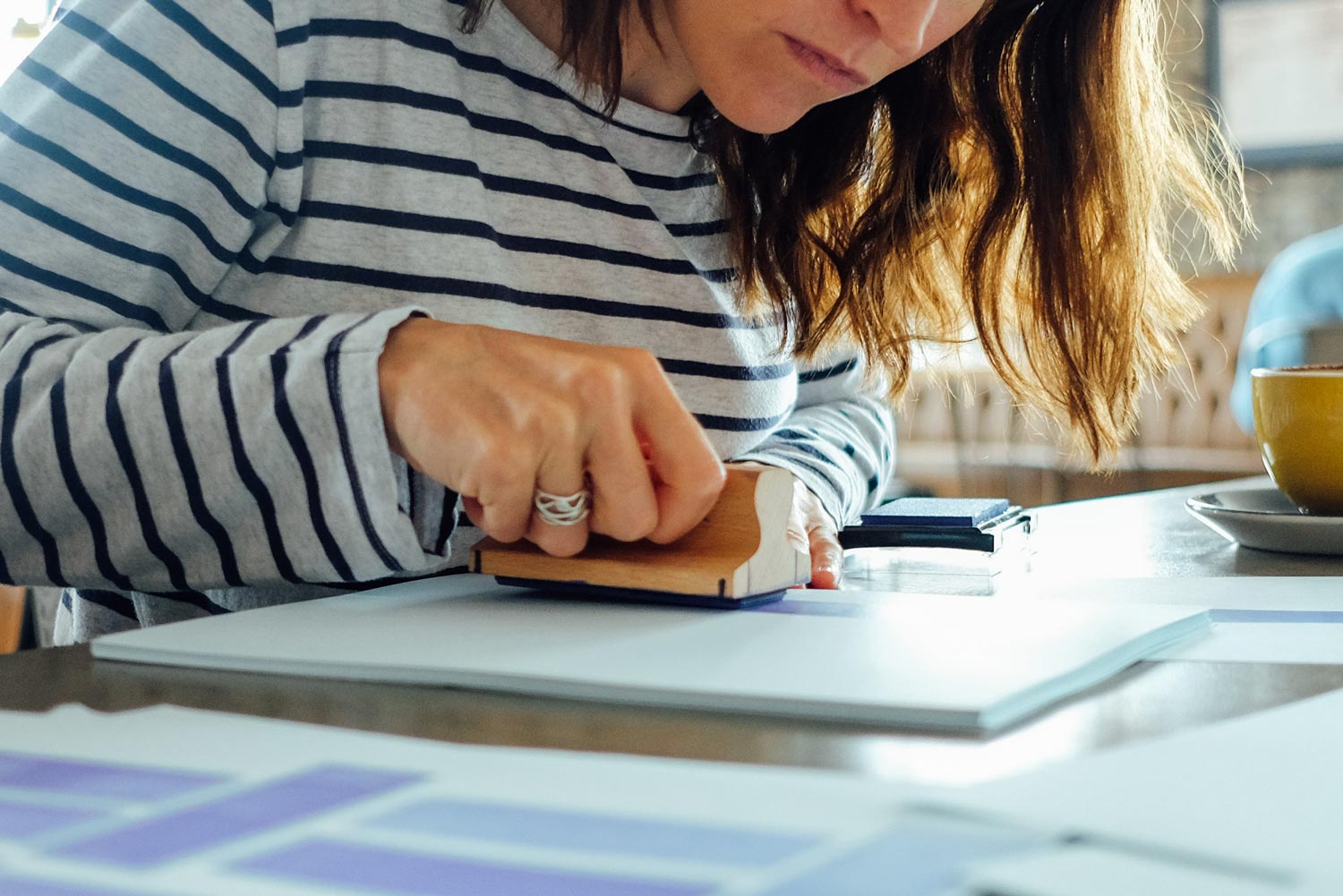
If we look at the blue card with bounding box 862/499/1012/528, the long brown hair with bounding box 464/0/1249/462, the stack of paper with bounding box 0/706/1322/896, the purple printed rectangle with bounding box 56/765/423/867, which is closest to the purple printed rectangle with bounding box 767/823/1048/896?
the stack of paper with bounding box 0/706/1322/896

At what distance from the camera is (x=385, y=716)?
1.17ft

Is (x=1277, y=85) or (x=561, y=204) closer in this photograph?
(x=561, y=204)

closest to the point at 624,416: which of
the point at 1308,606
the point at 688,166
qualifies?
the point at 1308,606

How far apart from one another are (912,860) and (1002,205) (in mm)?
790

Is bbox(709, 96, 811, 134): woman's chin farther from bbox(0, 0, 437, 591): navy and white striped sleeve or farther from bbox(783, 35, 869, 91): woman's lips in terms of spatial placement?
bbox(0, 0, 437, 591): navy and white striped sleeve

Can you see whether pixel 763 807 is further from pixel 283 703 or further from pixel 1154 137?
pixel 1154 137

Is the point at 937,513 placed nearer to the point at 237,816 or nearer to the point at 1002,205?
the point at 1002,205

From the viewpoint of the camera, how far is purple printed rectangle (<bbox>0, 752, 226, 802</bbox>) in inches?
11.3

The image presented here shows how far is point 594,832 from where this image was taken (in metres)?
0.26

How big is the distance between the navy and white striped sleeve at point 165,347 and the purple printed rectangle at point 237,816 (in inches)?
7.7

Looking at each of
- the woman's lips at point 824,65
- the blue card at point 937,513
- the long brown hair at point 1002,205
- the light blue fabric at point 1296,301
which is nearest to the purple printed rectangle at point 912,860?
the blue card at point 937,513

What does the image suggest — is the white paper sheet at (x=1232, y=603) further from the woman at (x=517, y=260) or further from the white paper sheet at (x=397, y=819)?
the white paper sheet at (x=397, y=819)

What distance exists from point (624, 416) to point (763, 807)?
8.4 inches

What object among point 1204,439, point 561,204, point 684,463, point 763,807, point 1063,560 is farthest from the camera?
point 1204,439
